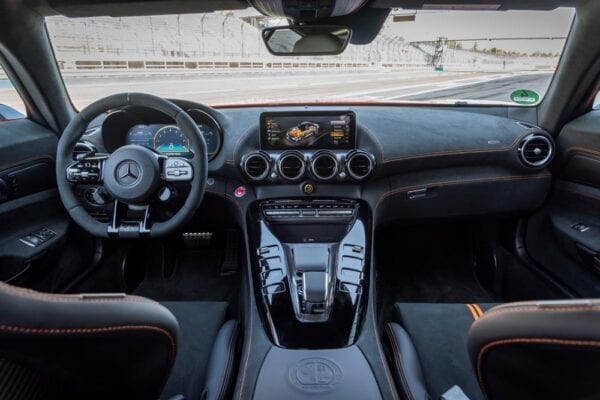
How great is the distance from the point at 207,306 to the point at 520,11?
9.04 ft

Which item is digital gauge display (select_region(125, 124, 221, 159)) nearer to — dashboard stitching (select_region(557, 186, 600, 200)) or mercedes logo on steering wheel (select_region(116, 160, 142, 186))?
mercedes logo on steering wheel (select_region(116, 160, 142, 186))

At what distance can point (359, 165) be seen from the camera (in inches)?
111

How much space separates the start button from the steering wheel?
31.6 inches

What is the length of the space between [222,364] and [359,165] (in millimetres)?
1472

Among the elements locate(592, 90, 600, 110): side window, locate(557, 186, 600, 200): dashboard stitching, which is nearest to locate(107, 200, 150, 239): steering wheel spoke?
locate(557, 186, 600, 200): dashboard stitching

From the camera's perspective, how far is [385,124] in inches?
→ 120

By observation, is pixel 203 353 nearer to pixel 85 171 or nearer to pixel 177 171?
pixel 177 171

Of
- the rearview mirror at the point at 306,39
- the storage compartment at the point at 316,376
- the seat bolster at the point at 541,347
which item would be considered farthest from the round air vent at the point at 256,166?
the seat bolster at the point at 541,347

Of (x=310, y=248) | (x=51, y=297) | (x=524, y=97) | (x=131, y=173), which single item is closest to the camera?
(x=51, y=297)

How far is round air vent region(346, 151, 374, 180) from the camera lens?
9.21 ft

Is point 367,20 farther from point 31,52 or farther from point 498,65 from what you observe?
point 31,52

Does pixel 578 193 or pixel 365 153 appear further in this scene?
pixel 578 193

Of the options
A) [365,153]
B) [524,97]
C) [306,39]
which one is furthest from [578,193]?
[306,39]

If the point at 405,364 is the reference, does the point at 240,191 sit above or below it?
above
